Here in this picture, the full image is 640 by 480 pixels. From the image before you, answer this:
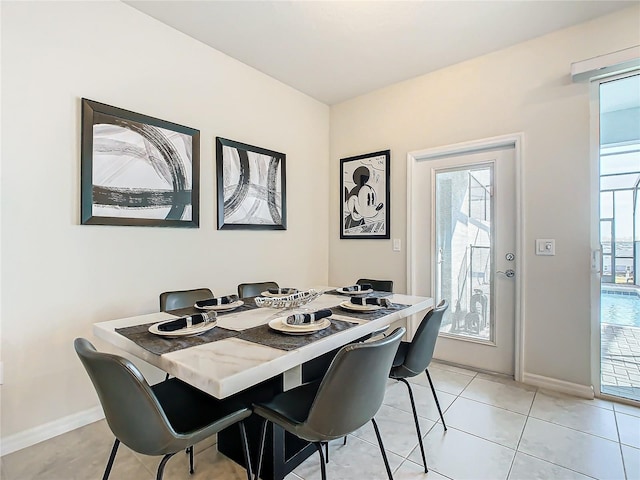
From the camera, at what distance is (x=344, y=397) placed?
118cm

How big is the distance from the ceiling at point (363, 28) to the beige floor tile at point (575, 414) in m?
2.69

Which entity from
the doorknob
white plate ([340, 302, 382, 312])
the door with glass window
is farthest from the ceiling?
white plate ([340, 302, 382, 312])

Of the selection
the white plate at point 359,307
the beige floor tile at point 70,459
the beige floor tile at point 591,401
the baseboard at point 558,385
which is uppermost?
the white plate at point 359,307

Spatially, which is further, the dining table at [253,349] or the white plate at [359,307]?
the white plate at [359,307]

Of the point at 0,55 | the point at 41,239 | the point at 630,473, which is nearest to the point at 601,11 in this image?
the point at 630,473

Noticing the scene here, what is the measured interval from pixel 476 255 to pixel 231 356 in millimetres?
2501

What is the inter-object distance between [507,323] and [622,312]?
74cm

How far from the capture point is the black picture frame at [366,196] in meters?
3.46

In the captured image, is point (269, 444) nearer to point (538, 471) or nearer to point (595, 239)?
point (538, 471)

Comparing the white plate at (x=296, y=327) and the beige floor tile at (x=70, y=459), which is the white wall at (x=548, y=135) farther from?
the beige floor tile at (x=70, y=459)

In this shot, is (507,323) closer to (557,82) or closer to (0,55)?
(557,82)

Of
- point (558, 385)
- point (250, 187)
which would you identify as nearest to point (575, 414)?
point (558, 385)

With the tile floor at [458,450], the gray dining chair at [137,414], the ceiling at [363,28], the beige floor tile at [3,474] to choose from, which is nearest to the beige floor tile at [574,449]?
the tile floor at [458,450]

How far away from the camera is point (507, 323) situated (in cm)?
283
